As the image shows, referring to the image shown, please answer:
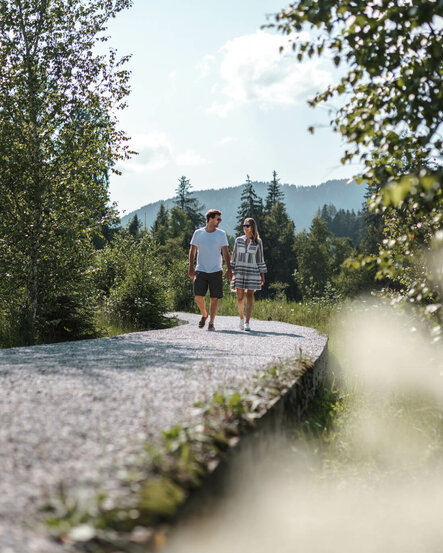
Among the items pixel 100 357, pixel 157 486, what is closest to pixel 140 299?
pixel 100 357

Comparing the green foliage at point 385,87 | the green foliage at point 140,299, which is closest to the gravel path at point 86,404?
the green foliage at point 385,87

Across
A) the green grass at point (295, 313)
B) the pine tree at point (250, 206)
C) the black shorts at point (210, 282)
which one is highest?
the pine tree at point (250, 206)

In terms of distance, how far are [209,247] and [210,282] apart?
27.1 inches

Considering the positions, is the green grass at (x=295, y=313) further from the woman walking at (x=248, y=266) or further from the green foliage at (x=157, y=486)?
the green foliage at (x=157, y=486)

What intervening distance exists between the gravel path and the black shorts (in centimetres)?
320

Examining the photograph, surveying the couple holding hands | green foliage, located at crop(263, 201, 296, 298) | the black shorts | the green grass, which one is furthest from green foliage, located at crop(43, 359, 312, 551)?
green foliage, located at crop(263, 201, 296, 298)

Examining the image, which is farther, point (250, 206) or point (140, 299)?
point (250, 206)

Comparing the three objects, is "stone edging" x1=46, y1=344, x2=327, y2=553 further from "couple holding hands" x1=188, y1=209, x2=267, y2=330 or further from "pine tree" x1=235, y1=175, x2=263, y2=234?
"pine tree" x1=235, y1=175, x2=263, y2=234

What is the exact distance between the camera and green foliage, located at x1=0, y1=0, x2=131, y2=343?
944cm

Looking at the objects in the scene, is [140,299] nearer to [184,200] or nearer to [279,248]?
[279,248]

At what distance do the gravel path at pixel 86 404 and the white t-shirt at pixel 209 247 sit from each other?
3.34 meters

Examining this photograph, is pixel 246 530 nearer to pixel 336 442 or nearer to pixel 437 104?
pixel 336 442

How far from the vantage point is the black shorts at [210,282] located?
1020cm

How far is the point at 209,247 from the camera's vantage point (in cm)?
1013
